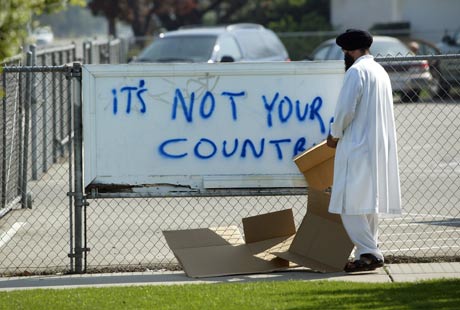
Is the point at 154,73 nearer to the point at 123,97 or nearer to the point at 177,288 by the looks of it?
the point at 123,97

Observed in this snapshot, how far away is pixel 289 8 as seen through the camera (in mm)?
52031

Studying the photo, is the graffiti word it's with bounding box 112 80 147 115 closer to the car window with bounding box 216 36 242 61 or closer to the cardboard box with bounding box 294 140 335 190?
the cardboard box with bounding box 294 140 335 190

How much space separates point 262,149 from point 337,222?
3.04 feet

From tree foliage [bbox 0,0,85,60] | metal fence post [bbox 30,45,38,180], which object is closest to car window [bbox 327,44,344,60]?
metal fence post [bbox 30,45,38,180]

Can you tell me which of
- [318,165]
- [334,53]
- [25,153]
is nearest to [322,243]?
[318,165]

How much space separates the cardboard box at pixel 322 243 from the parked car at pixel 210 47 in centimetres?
1275

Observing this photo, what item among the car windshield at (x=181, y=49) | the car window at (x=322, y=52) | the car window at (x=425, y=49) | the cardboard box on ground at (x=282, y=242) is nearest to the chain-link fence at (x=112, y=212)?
the cardboard box on ground at (x=282, y=242)

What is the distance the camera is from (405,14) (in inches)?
1790

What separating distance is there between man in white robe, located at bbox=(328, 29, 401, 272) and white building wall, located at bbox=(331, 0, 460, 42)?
31417mm

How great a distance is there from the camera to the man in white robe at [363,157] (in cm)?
841

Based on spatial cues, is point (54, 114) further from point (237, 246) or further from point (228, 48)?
point (228, 48)

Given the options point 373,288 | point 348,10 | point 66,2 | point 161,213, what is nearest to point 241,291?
point 373,288

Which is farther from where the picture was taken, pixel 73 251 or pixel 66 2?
pixel 73 251

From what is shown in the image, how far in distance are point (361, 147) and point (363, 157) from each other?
0.08 m
